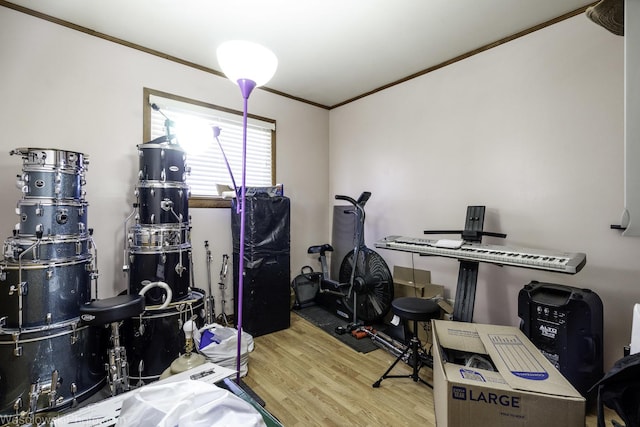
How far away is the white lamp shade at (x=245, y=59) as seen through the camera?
1.57 metres

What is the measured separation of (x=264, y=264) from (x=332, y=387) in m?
1.30

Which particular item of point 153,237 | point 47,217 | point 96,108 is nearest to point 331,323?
point 153,237

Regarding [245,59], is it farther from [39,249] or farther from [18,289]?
[18,289]

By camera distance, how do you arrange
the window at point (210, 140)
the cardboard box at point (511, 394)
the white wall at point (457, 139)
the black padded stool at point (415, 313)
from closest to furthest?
the cardboard box at point (511, 394)
the black padded stool at point (415, 313)
the white wall at point (457, 139)
the window at point (210, 140)

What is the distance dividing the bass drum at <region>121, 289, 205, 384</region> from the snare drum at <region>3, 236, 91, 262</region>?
23.7 inches

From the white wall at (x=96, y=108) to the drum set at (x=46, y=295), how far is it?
53cm

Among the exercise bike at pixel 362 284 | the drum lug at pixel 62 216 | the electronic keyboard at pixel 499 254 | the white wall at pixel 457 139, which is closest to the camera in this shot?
the electronic keyboard at pixel 499 254

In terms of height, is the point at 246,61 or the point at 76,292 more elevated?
the point at 246,61

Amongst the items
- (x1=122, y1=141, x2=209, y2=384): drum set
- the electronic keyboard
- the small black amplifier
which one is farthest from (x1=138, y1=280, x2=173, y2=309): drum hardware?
the small black amplifier

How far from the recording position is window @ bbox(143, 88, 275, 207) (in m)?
2.56

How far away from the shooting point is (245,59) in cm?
160

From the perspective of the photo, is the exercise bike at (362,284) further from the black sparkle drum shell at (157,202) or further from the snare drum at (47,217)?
the snare drum at (47,217)

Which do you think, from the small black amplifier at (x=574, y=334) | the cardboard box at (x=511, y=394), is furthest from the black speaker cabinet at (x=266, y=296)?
the small black amplifier at (x=574, y=334)

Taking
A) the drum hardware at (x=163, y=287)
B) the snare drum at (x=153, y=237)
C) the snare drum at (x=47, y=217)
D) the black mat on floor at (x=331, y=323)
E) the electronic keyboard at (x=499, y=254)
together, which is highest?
the snare drum at (x=47, y=217)
